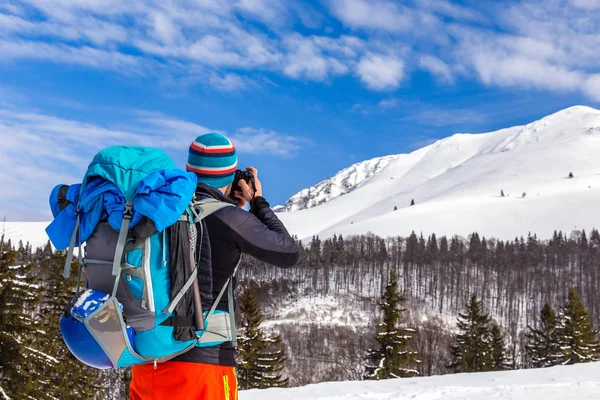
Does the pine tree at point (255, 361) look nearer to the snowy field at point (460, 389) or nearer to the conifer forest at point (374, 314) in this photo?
the conifer forest at point (374, 314)

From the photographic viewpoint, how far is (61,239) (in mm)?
2914

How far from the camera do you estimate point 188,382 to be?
2.95m

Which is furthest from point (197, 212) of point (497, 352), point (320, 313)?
point (320, 313)

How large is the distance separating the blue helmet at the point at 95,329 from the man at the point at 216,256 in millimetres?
344

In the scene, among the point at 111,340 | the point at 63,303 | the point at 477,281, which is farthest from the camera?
the point at 477,281

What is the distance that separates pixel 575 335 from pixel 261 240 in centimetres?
3925

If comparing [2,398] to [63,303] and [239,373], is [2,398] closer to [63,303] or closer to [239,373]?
[63,303]

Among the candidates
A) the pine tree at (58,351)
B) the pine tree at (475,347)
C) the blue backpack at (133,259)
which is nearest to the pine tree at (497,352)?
the pine tree at (475,347)

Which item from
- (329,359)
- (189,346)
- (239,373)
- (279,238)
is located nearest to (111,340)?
(189,346)

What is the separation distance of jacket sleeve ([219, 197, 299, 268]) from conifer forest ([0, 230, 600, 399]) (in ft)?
52.0

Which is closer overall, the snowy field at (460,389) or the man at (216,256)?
the man at (216,256)

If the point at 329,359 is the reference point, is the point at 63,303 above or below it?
above

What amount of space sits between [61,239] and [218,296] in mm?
893

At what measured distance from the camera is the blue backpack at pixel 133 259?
105 inches
